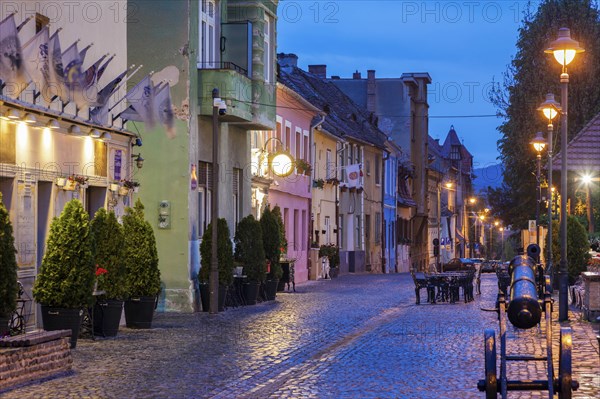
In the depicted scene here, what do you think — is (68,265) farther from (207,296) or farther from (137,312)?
(207,296)

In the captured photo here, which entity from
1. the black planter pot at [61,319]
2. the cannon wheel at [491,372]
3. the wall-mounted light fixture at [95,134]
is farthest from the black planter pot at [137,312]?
the cannon wheel at [491,372]

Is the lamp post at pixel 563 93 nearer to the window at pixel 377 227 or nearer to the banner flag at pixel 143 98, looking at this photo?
the banner flag at pixel 143 98

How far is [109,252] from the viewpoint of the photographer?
69.3ft

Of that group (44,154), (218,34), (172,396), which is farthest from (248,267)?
(172,396)

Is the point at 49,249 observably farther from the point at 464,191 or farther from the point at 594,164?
the point at 464,191

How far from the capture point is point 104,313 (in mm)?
20391

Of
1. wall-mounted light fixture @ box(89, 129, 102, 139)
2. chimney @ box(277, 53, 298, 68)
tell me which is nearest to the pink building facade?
wall-mounted light fixture @ box(89, 129, 102, 139)

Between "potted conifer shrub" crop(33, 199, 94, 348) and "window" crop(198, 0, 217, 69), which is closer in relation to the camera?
"potted conifer shrub" crop(33, 199, 94, 348)

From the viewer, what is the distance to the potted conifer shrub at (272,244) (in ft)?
108

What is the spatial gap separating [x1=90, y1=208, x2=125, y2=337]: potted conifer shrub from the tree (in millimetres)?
37306

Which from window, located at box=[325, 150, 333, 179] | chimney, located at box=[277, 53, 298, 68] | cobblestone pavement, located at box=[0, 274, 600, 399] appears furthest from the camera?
chimney, located at box=[277, 53, 298, 68]

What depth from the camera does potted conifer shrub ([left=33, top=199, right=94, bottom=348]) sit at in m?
18.4

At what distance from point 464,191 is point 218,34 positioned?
108096 millimetres

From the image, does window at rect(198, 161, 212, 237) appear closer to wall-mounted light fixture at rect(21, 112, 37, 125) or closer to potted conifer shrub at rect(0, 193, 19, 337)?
wall-mounted light fixture at rect(21, 112, 37, 125)
